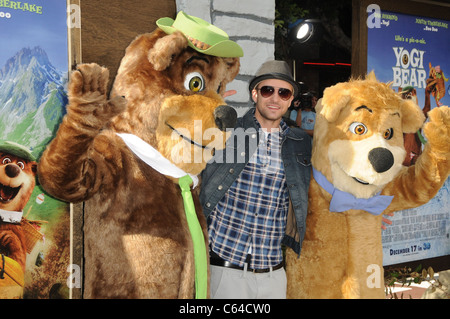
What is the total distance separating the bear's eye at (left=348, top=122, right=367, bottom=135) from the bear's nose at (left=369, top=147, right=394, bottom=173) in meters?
0.15

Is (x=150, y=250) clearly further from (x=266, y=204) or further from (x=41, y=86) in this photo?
(x=41, y=86)

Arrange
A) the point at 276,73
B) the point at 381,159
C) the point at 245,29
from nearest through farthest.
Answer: the point at 381,159 → the point at 276,73 → the point at 245,29

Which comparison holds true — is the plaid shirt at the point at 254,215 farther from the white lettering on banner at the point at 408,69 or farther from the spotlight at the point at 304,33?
the spotlight at the point at 304,33

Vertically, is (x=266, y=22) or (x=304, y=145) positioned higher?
(x=266, y=22)

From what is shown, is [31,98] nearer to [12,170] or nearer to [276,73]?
[12,170]

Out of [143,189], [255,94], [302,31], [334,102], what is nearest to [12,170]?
[143,189]

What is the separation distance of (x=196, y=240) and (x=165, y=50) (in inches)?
34.6

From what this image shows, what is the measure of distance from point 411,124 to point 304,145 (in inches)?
23.9

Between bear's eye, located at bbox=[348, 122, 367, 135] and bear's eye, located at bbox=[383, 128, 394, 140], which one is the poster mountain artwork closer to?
bear's eye, located at bbox=[348, 122, 367, 135]

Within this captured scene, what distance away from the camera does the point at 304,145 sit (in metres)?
2.79

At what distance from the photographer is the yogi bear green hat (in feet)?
9.64

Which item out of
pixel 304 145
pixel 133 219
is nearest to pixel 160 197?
pixel 133 219

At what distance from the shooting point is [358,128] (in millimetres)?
2494
